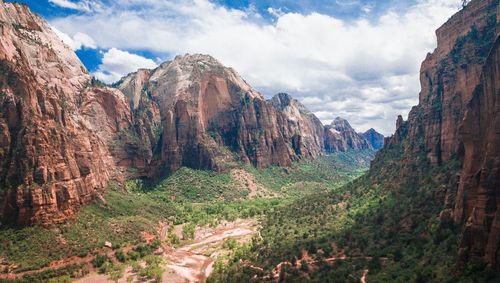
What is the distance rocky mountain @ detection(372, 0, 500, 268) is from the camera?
116 ft

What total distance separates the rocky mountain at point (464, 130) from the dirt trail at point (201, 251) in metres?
37.5

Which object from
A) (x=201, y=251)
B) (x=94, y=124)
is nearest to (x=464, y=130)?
(x=201, y=251)

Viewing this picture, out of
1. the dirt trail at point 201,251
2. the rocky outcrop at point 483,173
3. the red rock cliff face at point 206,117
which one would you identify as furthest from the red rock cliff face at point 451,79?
the red rock cliff face at point 206,117

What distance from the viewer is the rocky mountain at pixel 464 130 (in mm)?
35438

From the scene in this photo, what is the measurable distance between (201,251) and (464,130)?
5689 centimetres

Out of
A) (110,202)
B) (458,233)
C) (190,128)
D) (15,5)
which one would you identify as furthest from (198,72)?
(458,233)

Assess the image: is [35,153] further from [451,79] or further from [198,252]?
[451,79]

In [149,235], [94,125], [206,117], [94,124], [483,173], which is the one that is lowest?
[149,235]

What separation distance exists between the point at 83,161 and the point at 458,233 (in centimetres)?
7597

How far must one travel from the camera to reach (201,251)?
81.8 m

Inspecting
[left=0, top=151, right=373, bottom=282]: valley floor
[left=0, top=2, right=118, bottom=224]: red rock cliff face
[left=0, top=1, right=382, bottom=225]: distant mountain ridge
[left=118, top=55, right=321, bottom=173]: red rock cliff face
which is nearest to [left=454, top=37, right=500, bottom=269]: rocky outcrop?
[left=0, top=151, right=373, bottom=282]: valley floor

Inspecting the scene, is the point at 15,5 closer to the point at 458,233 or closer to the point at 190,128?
the point at 190,128

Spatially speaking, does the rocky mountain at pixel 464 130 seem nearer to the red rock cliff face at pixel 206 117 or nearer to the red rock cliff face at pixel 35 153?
the red rock cliff face at pixel 35 153

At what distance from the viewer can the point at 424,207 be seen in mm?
59438
